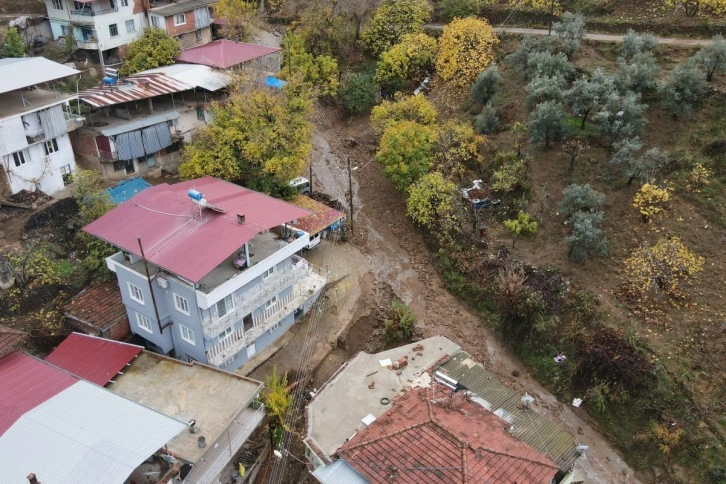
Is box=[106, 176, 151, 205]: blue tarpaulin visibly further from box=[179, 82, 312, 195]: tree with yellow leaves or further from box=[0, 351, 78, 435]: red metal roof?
box=[0, 351, 78, 435]: red metal roof

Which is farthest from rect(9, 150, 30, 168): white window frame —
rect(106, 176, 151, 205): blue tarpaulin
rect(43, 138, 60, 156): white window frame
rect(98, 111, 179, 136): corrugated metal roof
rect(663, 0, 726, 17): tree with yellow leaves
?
rect(663, 0, 726, 17): tree with yellow leaves

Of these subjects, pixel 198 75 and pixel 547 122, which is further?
pixel 198 75

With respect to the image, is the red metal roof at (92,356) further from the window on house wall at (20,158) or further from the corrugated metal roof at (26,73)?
the corrugated metal roof at (26,73)

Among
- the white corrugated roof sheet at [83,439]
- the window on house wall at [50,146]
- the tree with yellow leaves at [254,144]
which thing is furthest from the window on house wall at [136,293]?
the window on house wall at [50,146]

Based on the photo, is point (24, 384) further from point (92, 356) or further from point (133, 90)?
point (133, 90)

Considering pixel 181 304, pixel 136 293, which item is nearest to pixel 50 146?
pixel 136 293

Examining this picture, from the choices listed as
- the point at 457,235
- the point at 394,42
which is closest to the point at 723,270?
the point at 457,235
